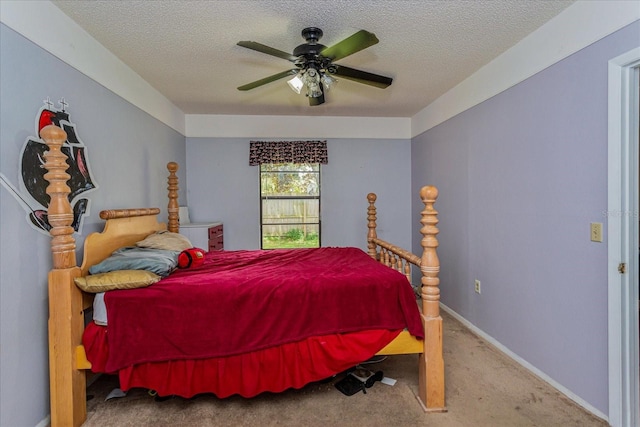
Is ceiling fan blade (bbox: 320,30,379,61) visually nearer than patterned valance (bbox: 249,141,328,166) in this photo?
Yes

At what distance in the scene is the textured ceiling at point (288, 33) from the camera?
6.51 feet

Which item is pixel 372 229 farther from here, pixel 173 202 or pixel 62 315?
Result: pixel 62 315

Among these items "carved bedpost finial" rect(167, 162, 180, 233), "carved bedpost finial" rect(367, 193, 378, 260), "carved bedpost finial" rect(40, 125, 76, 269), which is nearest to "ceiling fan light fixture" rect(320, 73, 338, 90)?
"carved bedpost finial" rect(367, 193, 378, 260)

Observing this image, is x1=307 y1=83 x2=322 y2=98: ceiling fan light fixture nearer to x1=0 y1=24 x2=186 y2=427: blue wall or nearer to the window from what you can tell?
x1=0 y1=24 x2=186 y2=427: blue wall

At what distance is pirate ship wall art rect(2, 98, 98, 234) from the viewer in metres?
1.73

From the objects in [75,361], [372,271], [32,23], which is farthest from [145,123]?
[372,271]

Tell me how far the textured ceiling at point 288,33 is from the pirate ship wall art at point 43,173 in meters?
0.69

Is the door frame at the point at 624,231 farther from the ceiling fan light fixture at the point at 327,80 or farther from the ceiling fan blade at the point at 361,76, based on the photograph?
the ceiling fan light fixture at the point at 327,80

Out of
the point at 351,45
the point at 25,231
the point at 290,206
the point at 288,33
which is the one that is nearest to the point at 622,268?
the point at 351,45

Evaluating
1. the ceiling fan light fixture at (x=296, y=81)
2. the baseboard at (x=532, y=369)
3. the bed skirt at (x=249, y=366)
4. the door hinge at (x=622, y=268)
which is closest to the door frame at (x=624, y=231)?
the door hinge at (x=622, y=268)

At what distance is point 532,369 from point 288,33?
2997 millimetres

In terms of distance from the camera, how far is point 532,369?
2.35m

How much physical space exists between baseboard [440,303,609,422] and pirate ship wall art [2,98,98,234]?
10.9 ft

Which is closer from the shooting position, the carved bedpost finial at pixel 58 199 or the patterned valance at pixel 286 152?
the carved bedpost finial at pixel 58 199
